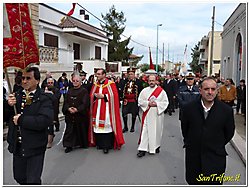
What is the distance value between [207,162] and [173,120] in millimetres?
7297

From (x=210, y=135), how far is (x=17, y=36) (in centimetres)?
234

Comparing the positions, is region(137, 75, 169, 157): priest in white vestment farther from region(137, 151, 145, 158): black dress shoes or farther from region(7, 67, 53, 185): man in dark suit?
region(7, 67, 53, 185): man in dark suit

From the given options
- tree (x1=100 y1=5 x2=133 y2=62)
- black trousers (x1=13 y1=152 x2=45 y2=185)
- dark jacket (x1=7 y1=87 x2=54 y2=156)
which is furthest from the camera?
tree (x1=100 y1=5 x2=133 y2=62)

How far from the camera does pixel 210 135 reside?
3305mm

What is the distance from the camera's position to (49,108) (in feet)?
11.3

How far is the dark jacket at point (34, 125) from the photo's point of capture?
3.25 meters

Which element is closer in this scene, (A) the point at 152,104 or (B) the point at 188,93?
(A) the point at 152,104

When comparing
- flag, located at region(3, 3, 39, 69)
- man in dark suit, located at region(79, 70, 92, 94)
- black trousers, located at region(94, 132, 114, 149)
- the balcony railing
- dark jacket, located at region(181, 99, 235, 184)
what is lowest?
black trousers, located at region(94, 132, 114, 149)

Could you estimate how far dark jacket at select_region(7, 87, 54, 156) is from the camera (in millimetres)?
3250

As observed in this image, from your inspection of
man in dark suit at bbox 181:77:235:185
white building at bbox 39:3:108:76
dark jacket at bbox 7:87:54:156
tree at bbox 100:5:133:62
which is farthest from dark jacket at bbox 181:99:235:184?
tree at bbox 100:5:133:62

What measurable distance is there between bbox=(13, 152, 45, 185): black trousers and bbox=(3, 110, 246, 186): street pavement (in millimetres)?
1070

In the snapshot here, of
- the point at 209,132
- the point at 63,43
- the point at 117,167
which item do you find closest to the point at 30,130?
the point at 209,132

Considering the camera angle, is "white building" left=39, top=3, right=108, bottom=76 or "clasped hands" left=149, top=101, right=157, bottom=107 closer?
"clasped hands" left=149, top=101, right=157, bottom=107

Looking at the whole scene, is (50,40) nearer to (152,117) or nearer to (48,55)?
(48,55)
